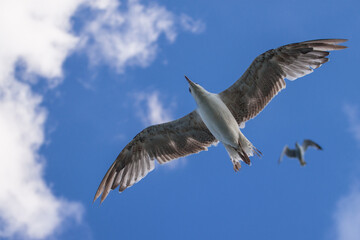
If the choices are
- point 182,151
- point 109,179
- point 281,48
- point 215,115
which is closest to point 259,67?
point 281,48

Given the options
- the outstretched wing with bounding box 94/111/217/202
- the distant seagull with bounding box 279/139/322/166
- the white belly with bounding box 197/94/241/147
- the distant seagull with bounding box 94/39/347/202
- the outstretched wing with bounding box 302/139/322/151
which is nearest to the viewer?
the white belly with bounding box 197/94/241/147

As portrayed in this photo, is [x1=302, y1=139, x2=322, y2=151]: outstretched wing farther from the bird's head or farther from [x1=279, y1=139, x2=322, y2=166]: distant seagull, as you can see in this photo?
the bird's head

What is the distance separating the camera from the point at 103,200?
13.2 metres

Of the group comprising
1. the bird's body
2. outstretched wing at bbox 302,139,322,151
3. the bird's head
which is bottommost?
the bird's body

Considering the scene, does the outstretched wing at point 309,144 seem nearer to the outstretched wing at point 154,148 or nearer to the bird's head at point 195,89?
the outstretched wing at point 154,148

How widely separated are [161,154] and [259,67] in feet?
13.0

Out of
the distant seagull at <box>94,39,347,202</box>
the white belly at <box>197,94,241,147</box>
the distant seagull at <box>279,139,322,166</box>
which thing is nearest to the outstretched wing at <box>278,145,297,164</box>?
the distant seagull at <box>279,139,322,166</box>

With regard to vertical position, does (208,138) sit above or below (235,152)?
above

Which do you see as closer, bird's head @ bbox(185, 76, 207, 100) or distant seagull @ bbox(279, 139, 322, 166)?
bird's head @ bbox(185, 76, 207, 100)

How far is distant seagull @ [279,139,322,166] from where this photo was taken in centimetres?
2148

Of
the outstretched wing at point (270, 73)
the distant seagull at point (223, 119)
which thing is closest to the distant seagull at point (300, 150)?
the distant seagull at point (223, 119)

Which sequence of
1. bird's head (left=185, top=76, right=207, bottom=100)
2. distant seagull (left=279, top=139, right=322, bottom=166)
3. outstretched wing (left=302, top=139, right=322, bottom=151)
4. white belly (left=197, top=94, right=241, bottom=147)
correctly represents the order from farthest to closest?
outstretched wing (left=302, top=139, right=322, bottom=151), distant seagull (left=279, top=139, right=322, bottom=166), bird's head (left=185, top=76, right=207, bottom=100), white belly (left=197, top=94, right=241, bottom=147)

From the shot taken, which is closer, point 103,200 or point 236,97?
point 236,97

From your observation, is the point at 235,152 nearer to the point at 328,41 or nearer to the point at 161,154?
the point at 161,154
